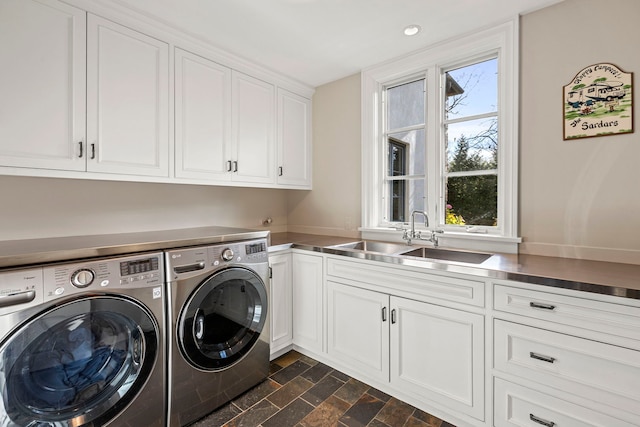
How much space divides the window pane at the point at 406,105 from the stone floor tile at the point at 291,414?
2.25 meters

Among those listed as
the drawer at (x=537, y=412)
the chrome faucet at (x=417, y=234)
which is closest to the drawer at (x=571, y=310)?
the drawer at (x=537, y=412)

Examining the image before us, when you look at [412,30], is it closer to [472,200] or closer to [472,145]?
[472,145]

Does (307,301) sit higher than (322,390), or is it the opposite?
(307,301)

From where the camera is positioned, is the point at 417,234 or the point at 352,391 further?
the point at 417,234

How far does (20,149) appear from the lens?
149cm

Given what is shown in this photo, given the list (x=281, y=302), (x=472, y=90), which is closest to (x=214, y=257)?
(x=281, y=302)

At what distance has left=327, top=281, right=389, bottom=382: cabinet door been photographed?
1.93m

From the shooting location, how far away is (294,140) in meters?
2.94

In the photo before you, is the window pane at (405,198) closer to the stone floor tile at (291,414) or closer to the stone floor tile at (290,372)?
the stone floor tile at (290,372)

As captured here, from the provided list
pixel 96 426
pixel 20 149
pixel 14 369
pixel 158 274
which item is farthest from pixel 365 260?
pixel 20 149

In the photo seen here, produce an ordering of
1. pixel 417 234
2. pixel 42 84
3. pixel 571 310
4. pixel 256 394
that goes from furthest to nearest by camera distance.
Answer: pixel 417 234 < pixel 256 394 < pixel 42 84 < pixel 571 310

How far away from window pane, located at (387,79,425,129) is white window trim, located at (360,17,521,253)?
0.30ft

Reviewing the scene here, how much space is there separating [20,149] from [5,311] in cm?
84

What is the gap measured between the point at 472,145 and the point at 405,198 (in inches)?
26.0
